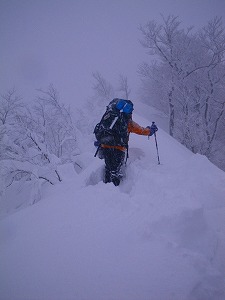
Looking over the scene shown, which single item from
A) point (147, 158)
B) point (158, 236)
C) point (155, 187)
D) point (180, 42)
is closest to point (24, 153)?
point (147, 158)

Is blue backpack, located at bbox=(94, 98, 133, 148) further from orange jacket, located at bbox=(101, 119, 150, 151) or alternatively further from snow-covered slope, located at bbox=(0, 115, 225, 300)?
snow-covered slope, located at bbox=(0, 115, 225, 300)

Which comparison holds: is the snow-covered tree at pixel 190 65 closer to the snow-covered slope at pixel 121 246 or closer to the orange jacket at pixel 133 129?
the orange jacket at pixel 133 129

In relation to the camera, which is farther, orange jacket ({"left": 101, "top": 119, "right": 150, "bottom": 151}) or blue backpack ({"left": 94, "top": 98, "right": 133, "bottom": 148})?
orange jacket ({"left": 101, "top": 119, "right": 150, "bottom": 151})

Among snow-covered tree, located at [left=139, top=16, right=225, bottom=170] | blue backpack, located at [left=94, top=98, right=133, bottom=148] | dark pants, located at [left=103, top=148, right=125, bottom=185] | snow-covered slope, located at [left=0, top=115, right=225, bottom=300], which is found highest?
snow-covered tree, located at [left=139, top=16, right=225, bottom=170]

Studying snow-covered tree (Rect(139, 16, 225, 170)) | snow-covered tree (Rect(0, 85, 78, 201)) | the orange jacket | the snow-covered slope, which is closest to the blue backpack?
the orange jacket

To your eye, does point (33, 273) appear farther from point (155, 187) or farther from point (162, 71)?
point (162, 71)

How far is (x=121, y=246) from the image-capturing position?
2387mm

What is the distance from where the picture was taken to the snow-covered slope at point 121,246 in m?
1.99

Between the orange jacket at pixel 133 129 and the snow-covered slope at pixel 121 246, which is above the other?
the orange jacket at pixel 133 129

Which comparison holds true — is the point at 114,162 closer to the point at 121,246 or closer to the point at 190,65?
the point at 121,246

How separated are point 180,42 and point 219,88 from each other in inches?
219

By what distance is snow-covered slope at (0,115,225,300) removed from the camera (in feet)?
6.52

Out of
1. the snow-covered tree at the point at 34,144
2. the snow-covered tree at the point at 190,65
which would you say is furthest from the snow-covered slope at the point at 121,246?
the snow-covered tree at the point at 190,65

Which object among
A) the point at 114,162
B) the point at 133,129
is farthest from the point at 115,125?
the point at 114,162
